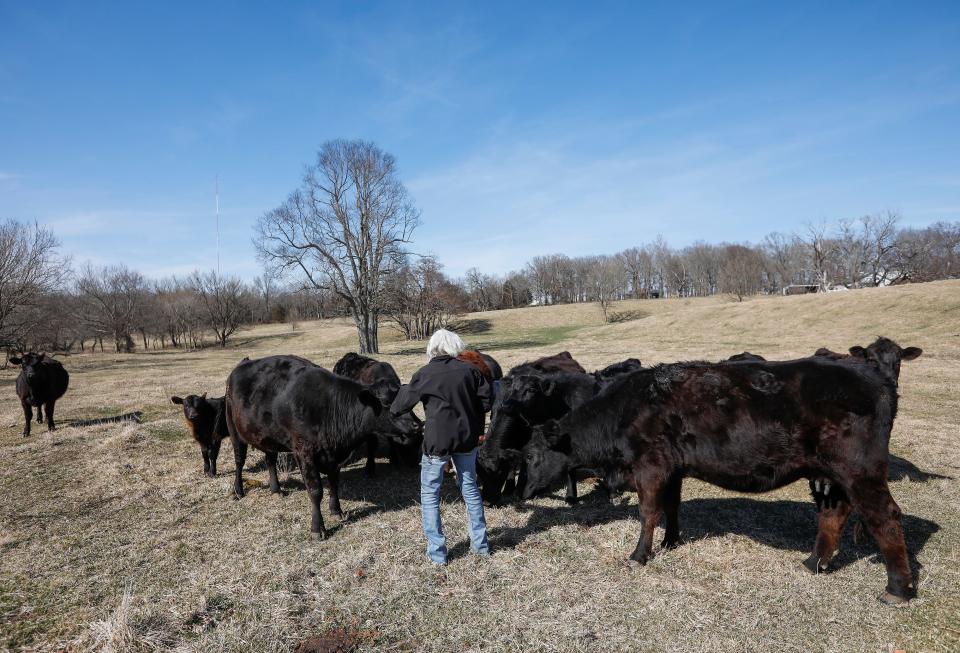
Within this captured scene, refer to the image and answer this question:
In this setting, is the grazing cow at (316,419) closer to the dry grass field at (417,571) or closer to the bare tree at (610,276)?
the dry grass field at (417,571)

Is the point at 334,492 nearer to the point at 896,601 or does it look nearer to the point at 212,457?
the point at 212,457

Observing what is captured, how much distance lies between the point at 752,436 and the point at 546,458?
2.31 m

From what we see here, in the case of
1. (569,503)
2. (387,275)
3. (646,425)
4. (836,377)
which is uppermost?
(387,275)

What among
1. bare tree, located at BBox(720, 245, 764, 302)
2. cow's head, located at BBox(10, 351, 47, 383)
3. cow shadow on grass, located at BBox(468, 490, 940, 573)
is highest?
bare tree, located at BBox(720, 245, 764, 302)

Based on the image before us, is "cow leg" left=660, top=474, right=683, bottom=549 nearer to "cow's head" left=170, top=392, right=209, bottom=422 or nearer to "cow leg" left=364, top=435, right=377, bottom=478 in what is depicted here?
"cow leg" left=364, top=435, right=377, bottom=478

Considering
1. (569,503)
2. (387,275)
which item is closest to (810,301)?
(387,275)

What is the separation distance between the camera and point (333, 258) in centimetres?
3378

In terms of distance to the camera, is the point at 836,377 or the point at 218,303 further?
the point at 218,303

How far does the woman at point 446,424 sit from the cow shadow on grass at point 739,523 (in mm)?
409

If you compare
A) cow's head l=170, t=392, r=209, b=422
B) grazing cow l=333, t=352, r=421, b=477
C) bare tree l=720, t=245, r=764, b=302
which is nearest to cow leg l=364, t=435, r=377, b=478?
grazing cow l=333, t=352, r=421, b=477

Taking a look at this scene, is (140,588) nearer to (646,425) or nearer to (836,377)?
(646,425)

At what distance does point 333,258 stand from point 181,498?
28556mm

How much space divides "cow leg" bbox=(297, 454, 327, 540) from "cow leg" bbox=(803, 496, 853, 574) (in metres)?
4.78

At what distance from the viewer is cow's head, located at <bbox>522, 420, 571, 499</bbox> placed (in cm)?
545
